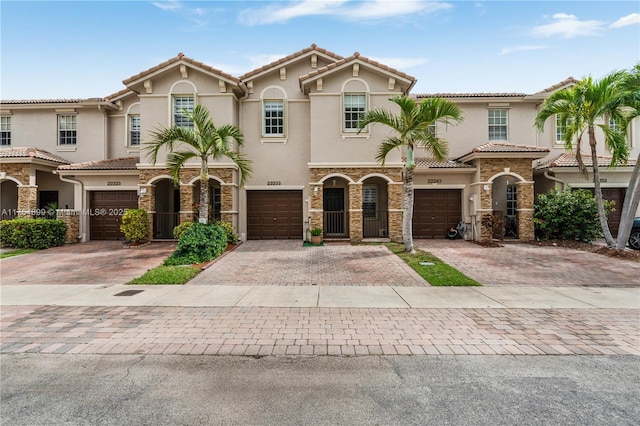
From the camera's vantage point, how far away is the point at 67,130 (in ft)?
64.4

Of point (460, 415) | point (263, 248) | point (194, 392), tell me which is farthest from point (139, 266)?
point (460, 415)

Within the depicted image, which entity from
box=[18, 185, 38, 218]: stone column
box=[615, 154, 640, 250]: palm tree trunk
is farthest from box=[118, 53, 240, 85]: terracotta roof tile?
box=[615, 154, 640, 250]: palm tree trunk

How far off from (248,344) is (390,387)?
2.24 meters

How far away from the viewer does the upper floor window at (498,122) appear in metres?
19.1

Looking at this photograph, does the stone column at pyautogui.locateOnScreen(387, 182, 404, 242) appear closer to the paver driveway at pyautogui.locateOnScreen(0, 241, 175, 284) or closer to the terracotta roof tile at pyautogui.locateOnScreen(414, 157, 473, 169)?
the terracotta roof tile at pyautogui.locateOnScreen(414, 157, 473, 169)

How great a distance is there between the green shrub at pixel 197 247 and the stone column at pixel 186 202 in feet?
12.0

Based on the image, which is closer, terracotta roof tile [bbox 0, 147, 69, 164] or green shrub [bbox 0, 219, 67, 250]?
green shrub [bbox 0, 219, 67, 250]

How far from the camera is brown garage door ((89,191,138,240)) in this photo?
17.9 metres

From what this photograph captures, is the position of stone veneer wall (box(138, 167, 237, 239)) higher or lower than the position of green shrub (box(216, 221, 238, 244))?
higher

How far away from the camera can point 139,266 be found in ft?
38.0

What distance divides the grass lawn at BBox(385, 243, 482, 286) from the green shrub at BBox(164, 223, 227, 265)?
696cm

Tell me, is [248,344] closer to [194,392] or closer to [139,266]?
[194,392]

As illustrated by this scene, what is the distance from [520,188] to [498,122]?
4.84 metres

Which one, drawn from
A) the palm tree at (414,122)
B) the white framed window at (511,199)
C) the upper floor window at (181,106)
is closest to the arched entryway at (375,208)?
the palm tree at (414,122)
